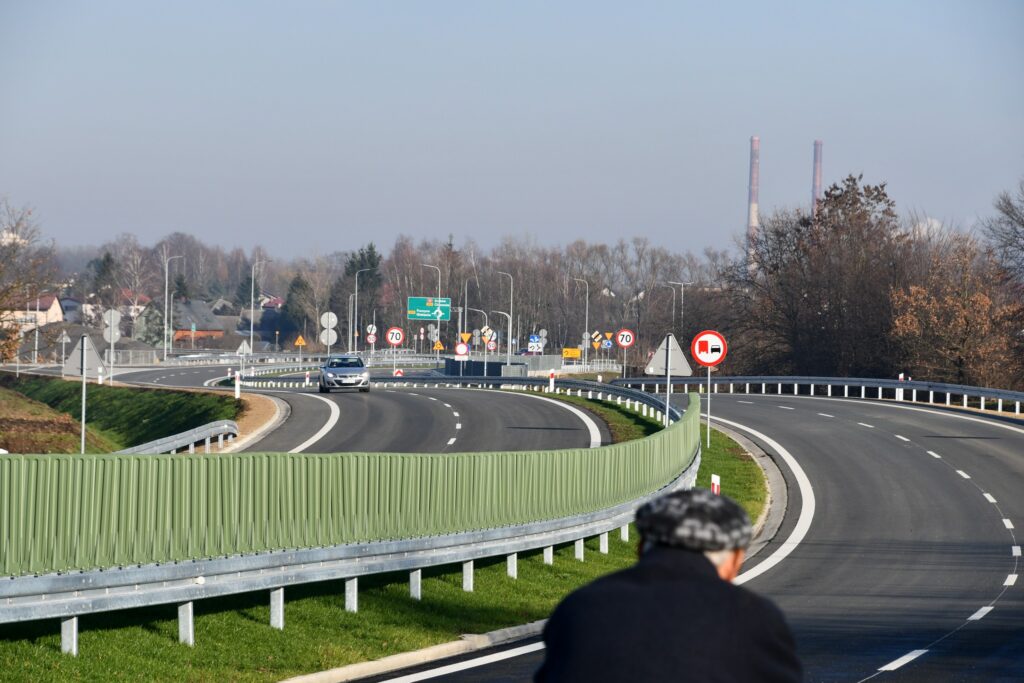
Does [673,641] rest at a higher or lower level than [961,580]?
higher

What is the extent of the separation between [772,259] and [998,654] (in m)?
68.5

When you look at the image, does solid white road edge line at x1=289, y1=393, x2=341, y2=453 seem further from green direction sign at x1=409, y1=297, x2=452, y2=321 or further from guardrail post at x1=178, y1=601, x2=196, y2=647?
green direction sign at x1=409, y1=297, x2=452, y2=321

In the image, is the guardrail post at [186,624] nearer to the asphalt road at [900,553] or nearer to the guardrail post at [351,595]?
the asphalt road at [900,553]

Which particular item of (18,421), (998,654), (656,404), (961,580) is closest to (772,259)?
(656,404)

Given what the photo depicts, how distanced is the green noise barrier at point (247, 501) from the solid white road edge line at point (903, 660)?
511 cm

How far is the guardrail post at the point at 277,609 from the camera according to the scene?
12.9 m

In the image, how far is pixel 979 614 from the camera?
1667 centimetres

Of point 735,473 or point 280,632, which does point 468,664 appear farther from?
point 735,473

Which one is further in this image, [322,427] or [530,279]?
[530,279]

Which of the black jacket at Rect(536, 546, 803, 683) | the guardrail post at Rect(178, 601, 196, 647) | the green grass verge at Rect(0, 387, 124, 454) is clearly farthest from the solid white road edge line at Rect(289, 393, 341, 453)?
the black jacket at Rect(536, 546, 803, 683)

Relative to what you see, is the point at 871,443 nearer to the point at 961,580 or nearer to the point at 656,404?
the point at 656,404

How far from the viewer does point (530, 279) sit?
16712 cm

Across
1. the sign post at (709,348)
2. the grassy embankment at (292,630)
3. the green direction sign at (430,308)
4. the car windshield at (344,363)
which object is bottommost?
the grassy embankment at (292,630)

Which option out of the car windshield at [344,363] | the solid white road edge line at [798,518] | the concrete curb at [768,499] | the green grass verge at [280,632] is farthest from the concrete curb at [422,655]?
the car windshield at [344,363]
